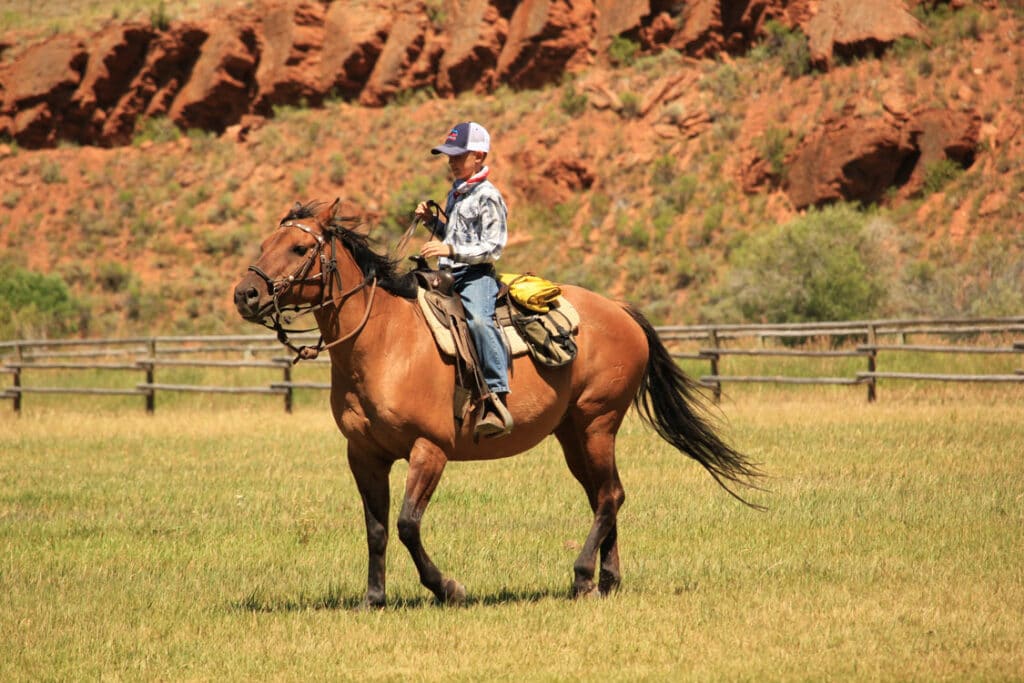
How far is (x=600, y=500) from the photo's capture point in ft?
26.2

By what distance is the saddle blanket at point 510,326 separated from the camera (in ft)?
24.4

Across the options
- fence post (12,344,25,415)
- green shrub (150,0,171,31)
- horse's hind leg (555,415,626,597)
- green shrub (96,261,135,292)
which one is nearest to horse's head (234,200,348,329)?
horse's hind leg (555,415,626,597)

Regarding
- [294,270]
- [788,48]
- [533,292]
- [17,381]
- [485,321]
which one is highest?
[788,48]

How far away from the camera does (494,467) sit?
13.8 m

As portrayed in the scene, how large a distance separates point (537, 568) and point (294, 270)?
9.30 feet

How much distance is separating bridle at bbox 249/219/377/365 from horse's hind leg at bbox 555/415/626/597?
1.75m

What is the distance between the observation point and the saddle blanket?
744 centimetres

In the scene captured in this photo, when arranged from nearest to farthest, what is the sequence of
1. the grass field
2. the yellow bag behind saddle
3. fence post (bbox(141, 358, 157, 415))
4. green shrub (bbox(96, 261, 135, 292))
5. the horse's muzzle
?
the grass field
the horse's muzzle
the yellow bag behind saddle
fence post (bbox(141, 358, 157, 415))
green shrub (bbox(96, 261, 135, 292))

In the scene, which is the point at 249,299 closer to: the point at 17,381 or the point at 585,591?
the point at 585,591

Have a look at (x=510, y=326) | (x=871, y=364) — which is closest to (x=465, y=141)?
(x=510, y=326)

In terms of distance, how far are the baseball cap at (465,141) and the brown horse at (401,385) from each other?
29.6 inches

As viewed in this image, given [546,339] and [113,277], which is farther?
[113,277]

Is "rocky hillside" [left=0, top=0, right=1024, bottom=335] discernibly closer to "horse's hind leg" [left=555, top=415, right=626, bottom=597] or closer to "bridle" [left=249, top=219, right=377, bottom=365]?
"horse's hind leg" [left=555, top=415, right=626, bottom=597]

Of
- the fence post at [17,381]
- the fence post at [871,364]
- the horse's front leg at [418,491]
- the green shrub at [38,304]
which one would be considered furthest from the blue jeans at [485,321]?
the green shrub at [38,304]
